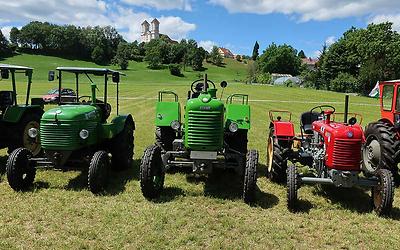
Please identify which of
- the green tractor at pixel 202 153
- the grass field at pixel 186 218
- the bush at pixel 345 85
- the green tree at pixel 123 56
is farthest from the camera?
the green tree at pixel 123 56

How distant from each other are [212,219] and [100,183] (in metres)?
2.06

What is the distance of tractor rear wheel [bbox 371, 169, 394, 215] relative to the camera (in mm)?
5500

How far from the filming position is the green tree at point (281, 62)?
367 feet

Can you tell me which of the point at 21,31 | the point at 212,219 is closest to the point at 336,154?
the point at 212,219

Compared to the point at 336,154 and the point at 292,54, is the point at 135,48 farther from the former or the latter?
the point at 336,154

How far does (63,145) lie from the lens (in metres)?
6.64

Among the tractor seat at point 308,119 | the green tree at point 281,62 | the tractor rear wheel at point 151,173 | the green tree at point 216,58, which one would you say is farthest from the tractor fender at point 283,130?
the green tree at point 216,58

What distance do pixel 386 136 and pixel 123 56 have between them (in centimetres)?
10311

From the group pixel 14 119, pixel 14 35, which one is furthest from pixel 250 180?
pixel 14 35

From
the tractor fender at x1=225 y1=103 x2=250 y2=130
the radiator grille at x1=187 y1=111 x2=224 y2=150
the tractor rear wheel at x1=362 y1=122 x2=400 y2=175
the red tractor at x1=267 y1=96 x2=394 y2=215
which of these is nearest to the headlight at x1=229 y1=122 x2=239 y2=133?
the tractor fender at x1=225 y1=103 x2=250 y2=130

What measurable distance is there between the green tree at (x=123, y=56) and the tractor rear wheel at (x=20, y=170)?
95.5 m

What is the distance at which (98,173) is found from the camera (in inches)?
253

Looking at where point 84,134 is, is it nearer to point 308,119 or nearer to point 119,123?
point 119,123

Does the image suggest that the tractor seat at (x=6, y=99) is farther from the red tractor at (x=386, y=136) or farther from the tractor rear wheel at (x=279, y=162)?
the red tractor at (x=386, y=136)
